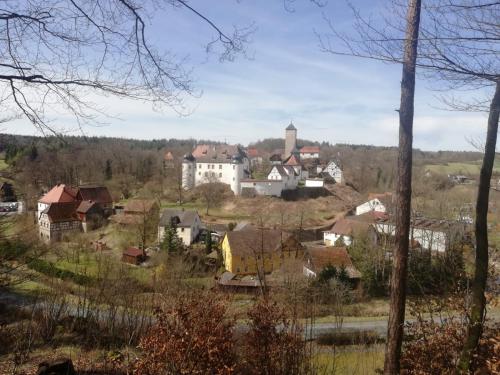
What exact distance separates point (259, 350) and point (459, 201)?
108 feet

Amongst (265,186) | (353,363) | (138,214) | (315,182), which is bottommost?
(353,363)

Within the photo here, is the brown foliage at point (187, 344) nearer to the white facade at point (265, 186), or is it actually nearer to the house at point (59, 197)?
the house at point (59, 197)

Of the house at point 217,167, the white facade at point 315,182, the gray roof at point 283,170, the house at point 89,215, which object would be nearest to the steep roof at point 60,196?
the house at point 89,215

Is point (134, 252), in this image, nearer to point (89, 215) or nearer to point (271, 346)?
point (89, 215)

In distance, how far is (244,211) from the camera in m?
47.9

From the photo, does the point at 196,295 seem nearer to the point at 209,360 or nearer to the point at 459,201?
the point at 209,360

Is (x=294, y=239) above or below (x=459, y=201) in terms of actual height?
below

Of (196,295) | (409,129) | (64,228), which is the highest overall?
(409,129)

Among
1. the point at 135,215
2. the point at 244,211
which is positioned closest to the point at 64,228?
the point at 135,215

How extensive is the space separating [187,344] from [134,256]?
2474cm

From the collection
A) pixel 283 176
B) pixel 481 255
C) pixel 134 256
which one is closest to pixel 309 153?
pixel 283 176

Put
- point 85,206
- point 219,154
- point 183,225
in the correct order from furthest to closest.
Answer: point 219,154 < point 85,206 < point 183,225

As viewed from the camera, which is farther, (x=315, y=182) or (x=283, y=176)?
(x=315, y=182)

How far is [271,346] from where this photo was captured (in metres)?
6.51
